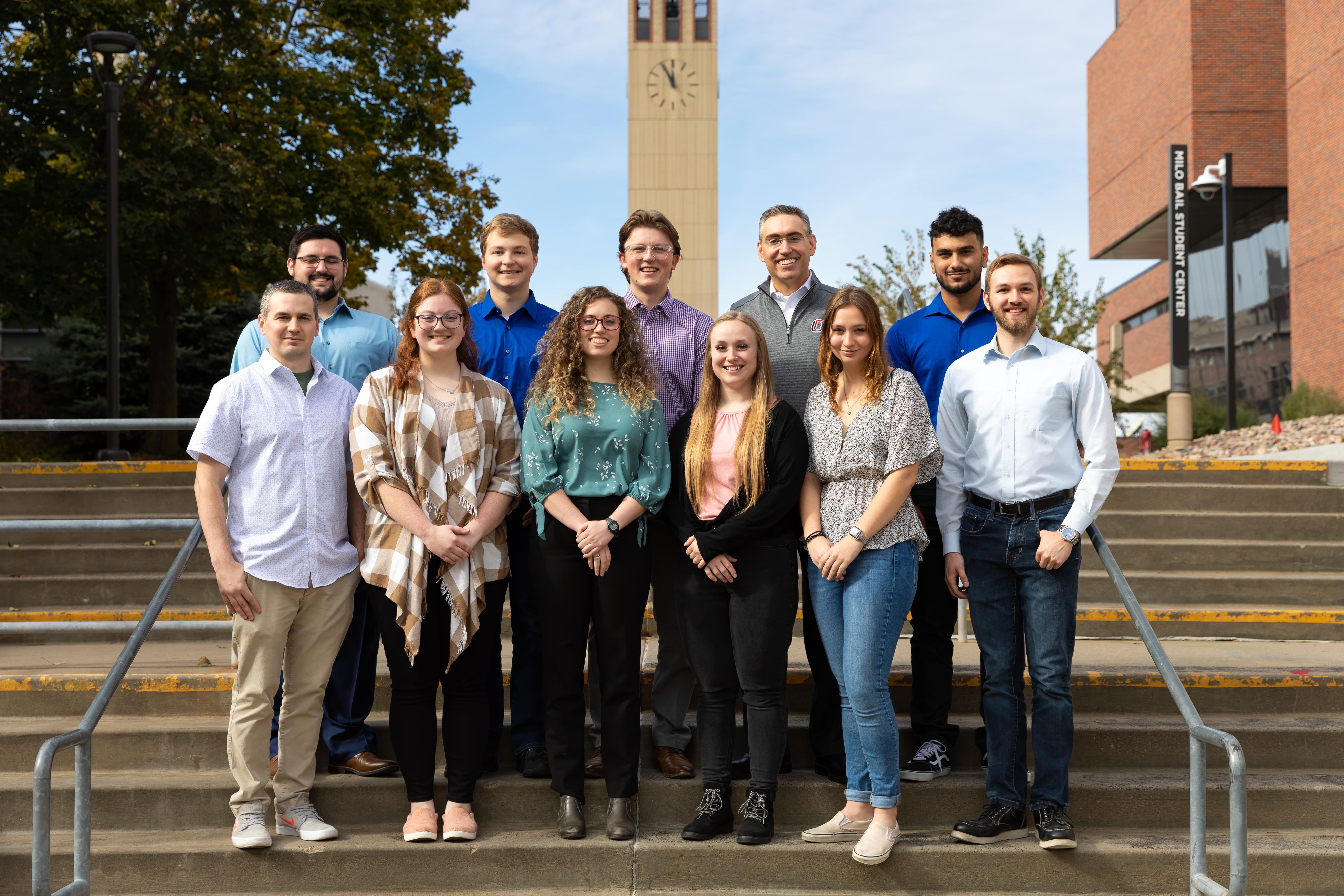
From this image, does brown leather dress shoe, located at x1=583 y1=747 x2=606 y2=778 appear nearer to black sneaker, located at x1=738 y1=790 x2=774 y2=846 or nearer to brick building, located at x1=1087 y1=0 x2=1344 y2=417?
black sneaker, located at x1=738 y1=790 x2=774 y2=846

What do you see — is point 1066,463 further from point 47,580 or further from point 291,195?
point 291,195

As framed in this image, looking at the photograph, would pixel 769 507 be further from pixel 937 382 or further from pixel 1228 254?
pixel 1228 254

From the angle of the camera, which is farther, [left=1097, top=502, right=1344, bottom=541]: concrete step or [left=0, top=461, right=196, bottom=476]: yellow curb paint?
[left=0, top=461, right=196, bottom=476]: yellow curb paint

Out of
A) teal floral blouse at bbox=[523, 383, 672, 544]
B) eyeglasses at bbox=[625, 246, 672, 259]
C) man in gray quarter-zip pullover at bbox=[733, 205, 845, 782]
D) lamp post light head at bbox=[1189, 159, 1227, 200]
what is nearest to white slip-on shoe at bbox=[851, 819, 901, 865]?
man in gray quarter-zip pullover at bbox=[733, 205, 845, 782]

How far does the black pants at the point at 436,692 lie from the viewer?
11.6 feet

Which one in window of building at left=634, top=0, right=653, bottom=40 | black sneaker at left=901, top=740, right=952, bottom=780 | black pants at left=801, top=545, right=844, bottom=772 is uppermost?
window of building at left=634, top=0, right=653, bottom=40

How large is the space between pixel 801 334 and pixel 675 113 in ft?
75.1

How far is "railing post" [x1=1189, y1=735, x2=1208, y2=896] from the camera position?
3.30 m

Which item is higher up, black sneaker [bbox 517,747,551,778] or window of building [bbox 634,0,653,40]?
window of building [bbox 634,0,653,40]

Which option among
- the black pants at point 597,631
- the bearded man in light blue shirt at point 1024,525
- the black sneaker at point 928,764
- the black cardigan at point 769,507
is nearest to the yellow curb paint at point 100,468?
the black pants at point 597,631

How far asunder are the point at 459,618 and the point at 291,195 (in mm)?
14020

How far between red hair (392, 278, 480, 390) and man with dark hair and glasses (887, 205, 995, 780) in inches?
65.1

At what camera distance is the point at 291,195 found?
617 inches

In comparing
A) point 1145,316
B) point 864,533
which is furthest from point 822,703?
point 1145,316
